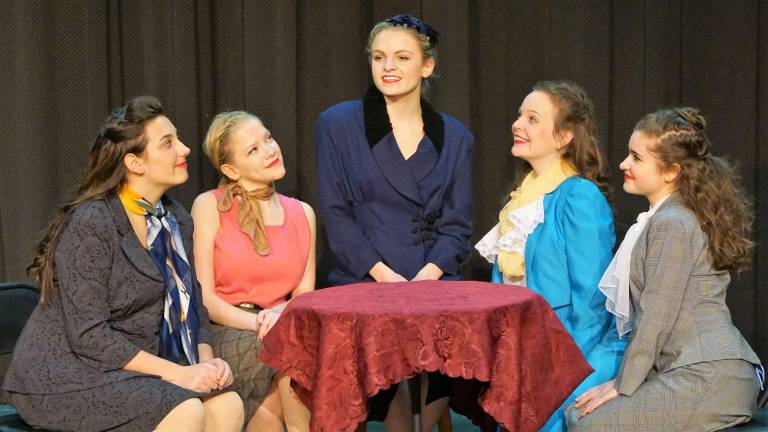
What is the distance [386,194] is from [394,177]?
69 millimetres

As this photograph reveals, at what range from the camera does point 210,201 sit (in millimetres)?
3959

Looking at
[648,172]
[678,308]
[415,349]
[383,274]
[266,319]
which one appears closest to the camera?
[415,349]

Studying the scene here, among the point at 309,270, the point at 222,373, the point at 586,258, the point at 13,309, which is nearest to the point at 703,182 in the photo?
the point at 586,258

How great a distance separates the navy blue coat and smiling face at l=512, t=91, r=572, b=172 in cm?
25

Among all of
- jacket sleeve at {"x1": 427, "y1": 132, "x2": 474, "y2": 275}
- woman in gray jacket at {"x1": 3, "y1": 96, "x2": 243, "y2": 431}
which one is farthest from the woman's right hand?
jacket sleeve at {"x1": 427, "y1": 132, "x2": 474, "y2": 275}

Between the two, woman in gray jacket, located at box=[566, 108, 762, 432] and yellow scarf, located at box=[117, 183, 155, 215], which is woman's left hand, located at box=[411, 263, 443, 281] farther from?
yellow scarf, located at box=[117, 183, 155, 215]

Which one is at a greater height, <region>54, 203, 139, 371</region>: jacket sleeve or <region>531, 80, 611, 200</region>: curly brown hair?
<region>531, 80, 611, 200</region>: curly brown hair

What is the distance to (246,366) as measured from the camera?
12.2 feet

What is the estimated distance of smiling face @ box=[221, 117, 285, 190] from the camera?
3.98 m

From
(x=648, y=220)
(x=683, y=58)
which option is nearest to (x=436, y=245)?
(x=648, y=220)

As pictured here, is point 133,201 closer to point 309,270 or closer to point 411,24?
point 309,270

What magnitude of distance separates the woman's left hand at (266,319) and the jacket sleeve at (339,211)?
34 cm

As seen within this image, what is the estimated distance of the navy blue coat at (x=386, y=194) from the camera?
13.0ft

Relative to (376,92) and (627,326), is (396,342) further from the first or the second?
(376,92)
